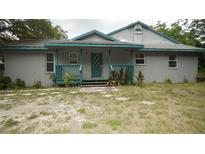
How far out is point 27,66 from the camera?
9.38 metres

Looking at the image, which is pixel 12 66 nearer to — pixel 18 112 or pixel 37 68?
Answer: pixel 37 68

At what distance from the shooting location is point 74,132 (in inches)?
105

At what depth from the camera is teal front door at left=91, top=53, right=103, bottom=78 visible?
10.3 metres

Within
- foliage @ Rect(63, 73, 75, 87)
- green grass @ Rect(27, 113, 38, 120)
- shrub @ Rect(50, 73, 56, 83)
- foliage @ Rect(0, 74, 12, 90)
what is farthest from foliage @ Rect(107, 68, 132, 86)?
foliage @ Rect(0, 74, 12, 90)

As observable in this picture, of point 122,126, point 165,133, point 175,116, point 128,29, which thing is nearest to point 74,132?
point 122,126

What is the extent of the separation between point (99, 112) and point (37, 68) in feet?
24.6

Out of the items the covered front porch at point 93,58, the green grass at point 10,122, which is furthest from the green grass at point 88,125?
the covered front porch at point 93,58

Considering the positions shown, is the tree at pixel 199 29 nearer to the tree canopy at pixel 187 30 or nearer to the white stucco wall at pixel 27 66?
the tree canopy at pixel 187 30

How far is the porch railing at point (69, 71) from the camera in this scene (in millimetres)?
8664

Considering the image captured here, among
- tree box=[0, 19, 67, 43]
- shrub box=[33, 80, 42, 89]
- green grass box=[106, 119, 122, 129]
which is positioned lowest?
green grass box=[106, 119, 122, 129]

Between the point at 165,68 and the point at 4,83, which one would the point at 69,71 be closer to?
the point at 4,83

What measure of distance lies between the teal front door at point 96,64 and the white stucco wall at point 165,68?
3061mm

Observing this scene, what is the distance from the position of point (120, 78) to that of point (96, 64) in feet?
8.27

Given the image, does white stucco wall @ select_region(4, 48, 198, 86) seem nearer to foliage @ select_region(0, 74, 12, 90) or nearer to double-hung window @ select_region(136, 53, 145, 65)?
double-hung window @ select_region(136, 53, 145, 65)
